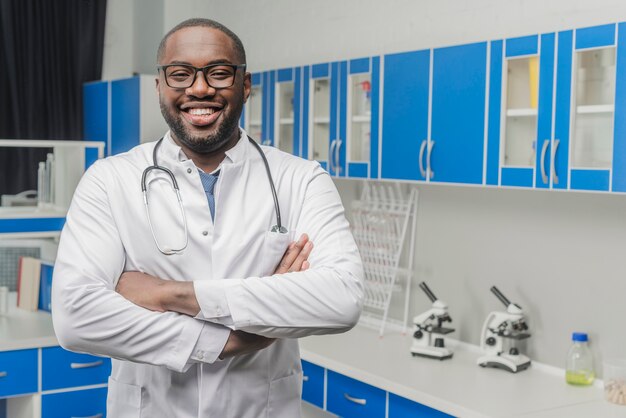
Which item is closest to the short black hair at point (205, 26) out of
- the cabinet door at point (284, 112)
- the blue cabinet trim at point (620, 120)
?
the blue cabinet trim at point (620, 120)

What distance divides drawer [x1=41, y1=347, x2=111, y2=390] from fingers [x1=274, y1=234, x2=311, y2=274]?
235cm

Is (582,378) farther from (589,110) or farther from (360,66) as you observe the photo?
(360,66)

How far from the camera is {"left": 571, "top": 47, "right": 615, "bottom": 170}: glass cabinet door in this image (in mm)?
2594

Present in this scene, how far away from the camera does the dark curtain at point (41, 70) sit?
5.02 m

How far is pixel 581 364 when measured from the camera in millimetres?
3043

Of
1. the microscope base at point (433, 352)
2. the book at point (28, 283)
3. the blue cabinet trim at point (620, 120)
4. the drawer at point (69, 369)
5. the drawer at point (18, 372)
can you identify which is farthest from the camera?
the book at point (28, 283)

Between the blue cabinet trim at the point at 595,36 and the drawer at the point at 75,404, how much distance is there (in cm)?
256

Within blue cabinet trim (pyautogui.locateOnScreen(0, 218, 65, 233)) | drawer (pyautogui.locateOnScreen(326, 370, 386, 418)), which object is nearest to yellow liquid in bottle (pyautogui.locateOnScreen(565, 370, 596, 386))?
drawer (pyautogui.locateOnScreen(326, 370, 386, 418))

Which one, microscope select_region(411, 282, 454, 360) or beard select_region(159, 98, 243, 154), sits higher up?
beard select_region(159, 98, 243, 154)

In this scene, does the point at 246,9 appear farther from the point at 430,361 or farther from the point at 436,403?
the point at 436,403

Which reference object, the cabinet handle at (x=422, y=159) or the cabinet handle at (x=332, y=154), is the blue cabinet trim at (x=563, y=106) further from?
the cabinet handle at (x=332, y=154)

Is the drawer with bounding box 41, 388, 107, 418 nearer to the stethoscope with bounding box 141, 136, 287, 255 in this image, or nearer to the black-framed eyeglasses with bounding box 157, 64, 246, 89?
the stethoscope with bounding box 141, 136, 287, 255

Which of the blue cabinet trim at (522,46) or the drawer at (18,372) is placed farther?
the drawer at (18,372)

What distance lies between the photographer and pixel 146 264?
5.56ft
